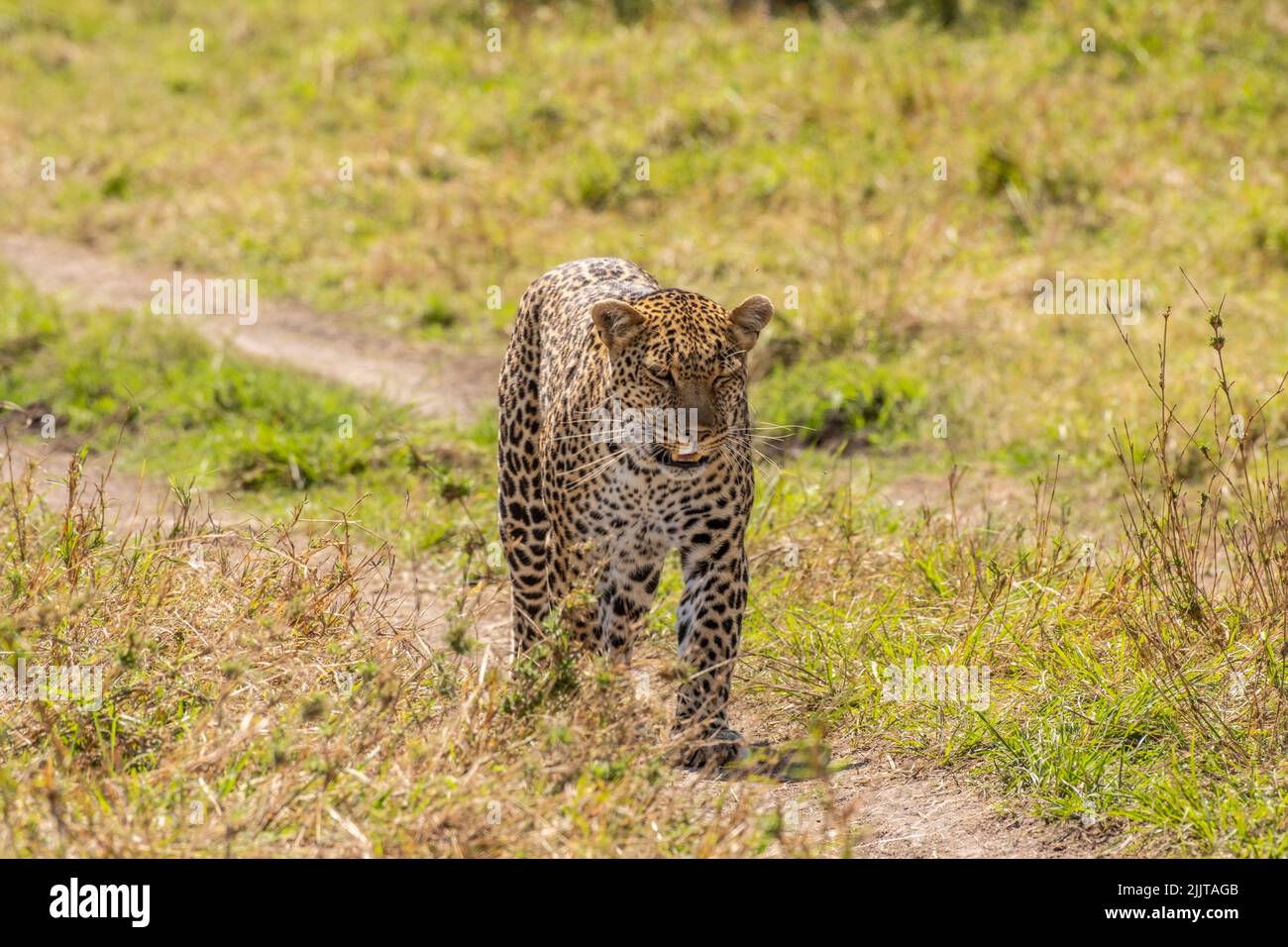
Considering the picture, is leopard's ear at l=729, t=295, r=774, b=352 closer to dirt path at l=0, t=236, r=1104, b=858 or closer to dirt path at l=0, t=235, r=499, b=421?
dirt path at l=0, t=236, r=1104, b=858

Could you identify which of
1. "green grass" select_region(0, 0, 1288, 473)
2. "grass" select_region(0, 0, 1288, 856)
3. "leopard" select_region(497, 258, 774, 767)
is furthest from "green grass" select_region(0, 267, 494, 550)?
"leopard" select_region(497, 258, 774, 767)

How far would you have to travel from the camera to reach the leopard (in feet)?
20.2

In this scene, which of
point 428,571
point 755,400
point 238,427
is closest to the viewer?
point 428,571

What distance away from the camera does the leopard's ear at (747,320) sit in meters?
6.39

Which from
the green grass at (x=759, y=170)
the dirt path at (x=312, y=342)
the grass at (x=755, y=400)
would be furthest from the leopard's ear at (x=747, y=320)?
the dirt path at (x=312, y=342)

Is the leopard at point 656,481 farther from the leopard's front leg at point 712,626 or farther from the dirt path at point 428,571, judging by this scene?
the dirt path at point 428,571

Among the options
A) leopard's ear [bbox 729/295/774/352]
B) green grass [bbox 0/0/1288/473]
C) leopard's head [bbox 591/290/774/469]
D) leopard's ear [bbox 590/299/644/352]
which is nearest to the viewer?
leopard's head [bbox 591/290/774/469]

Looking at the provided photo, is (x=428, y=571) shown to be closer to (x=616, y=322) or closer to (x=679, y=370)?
(x=616, y=322)

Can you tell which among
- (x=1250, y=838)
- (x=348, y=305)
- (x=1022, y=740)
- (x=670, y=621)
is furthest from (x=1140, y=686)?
(x=348, y=305)

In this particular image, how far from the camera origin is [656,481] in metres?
6.31

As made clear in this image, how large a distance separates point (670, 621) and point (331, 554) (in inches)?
62.1

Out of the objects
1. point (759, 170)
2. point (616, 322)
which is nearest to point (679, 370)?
point (616, 322)

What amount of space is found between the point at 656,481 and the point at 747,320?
72cm

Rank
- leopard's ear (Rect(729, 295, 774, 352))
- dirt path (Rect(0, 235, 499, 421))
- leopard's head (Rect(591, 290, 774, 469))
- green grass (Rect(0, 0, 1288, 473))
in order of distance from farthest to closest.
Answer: green grass (Rect(0, 0, 1288, 473)) → dirt path (Rect(0, 235, 499, 421)) → leopard's ear (Rect(729, 295, 774, 352)) → leopard's head (Rect(591, 290, 774, 469))
